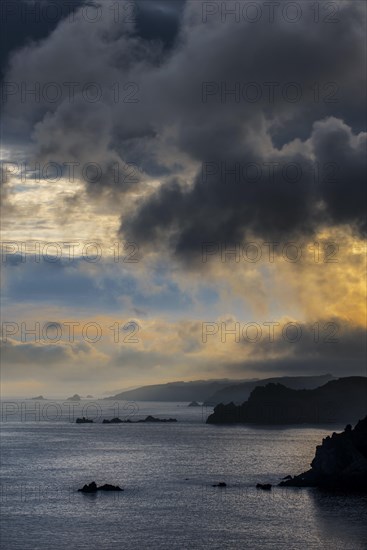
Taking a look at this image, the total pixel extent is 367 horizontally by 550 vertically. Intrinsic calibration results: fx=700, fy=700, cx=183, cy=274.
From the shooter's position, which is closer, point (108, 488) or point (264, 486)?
point (108, 488)

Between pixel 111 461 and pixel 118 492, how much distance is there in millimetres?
60400

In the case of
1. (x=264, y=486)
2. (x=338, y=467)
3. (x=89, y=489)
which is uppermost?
(x=338, y=467)

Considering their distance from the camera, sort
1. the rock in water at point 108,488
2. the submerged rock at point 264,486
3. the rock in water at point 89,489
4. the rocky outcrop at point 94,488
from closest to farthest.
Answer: the rock in water at point 89,489 < the rocky outcrop at point 94,488 < the rock in water at point 108,488 < the submerged rock at point 264,486

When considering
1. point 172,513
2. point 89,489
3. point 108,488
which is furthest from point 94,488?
point 172,513

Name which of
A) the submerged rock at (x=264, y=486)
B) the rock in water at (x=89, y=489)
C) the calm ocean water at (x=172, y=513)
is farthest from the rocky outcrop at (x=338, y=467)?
the rock in water at (x=89, y=489)

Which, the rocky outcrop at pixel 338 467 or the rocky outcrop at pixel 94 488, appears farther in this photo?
the rocky outcrop at pixel 338 467

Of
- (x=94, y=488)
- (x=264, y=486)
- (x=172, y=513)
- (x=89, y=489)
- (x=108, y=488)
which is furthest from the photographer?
(x=264, y=486)

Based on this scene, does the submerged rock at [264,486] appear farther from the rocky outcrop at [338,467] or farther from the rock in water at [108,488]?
the rock in water at [108,488]

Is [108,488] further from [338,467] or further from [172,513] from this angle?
[338,467]

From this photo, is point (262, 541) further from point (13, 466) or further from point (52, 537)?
point (13, 466)

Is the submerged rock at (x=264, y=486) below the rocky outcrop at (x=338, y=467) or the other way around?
below

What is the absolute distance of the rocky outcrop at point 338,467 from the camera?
134125 millimetres

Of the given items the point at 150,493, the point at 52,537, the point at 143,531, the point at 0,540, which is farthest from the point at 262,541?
the point at 150,493

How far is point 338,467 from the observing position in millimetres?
137500
